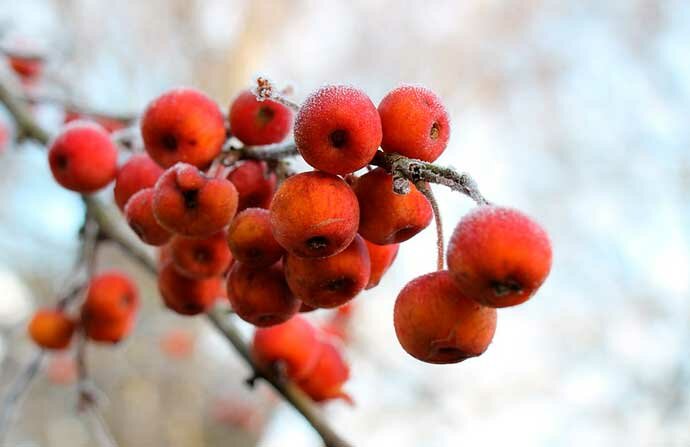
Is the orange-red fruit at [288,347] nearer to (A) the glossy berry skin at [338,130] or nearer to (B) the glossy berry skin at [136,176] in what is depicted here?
(B) the glossy berry skin at [136,176]

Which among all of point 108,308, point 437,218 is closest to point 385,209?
point 437,218

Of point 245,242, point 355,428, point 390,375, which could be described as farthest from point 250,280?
point 355,428

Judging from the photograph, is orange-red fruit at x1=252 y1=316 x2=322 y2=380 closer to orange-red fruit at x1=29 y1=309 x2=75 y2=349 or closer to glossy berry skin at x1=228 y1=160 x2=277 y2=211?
glossy berry skin at x1=228 y1=160 x2=277 y2=211

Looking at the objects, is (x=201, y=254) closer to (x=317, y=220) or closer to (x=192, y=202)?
(x=192, y=202)

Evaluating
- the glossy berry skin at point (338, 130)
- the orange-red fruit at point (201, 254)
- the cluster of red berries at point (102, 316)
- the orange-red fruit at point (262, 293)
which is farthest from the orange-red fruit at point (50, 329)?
the glossy berry skin at point (338, 130)

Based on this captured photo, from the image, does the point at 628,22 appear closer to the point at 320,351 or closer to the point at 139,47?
the point at 139,47

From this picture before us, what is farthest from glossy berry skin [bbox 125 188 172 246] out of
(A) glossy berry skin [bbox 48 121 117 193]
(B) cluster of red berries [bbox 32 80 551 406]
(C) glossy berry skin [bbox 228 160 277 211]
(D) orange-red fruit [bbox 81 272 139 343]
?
(D) orange-red fruit [bbox 81 272 139 343]
